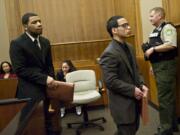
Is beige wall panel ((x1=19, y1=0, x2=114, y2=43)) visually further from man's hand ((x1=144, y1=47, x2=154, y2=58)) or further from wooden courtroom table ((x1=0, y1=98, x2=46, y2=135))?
wooden courtroom table ((x1=0, y1=98, x2=46, y2=135))

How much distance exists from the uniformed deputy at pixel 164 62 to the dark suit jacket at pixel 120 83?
48.0 inches

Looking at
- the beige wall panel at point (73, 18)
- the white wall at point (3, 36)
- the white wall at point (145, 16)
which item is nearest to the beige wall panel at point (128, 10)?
the beige wall panel at point (73, 18)

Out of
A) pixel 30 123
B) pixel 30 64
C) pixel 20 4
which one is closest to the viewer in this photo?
pixel 30 123

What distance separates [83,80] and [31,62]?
6.90 ft

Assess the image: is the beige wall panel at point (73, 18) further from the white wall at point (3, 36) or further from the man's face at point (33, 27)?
the man's face at point (33, 27)

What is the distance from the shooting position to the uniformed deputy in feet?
13.0

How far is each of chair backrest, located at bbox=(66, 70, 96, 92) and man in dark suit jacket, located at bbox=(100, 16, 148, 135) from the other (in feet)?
7.70

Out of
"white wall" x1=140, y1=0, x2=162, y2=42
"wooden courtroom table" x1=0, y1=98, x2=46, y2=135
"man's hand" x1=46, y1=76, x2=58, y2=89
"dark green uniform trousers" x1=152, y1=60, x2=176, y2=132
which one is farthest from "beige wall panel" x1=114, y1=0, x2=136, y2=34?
"wooden courtroom table" x1=0, y1=98, x2=46, y2=135

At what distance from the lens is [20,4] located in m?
Result: 7.09

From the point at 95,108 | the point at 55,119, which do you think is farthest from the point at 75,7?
the point at 55,119

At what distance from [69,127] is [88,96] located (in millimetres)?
618

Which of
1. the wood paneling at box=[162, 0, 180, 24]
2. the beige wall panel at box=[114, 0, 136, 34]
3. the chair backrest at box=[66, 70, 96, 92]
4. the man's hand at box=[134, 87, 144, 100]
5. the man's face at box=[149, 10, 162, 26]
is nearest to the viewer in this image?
the man's hand at box=[134, 87, 144, 100]

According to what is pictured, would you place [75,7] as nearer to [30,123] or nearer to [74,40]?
[74,40]

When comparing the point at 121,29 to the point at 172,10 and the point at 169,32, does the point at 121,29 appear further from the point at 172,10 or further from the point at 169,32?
the point at 172,10
